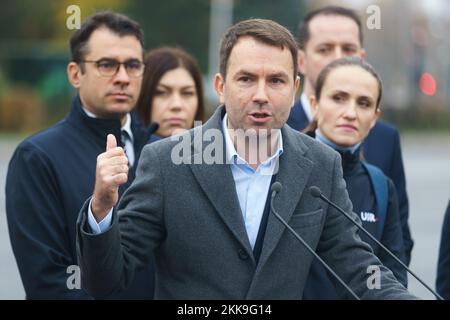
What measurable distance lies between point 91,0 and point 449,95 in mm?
28679

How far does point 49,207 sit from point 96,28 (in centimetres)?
122

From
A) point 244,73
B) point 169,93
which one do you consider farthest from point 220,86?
point 169,93

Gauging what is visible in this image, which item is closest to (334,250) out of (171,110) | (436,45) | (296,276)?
(296,276)

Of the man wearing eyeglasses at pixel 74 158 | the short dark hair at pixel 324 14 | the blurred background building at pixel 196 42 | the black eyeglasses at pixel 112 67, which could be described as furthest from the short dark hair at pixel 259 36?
the blurred background building at pixel 196 42

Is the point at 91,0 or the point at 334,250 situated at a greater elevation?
the point at 91,0

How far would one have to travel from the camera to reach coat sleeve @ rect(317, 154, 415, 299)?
13.2 ft

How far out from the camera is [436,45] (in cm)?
5691

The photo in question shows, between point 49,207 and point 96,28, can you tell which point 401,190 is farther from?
point 49,207

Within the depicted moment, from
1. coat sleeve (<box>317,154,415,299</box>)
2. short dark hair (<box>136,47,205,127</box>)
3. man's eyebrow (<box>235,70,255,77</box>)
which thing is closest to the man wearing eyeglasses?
short dark hair (<box>136,47,205,127</box>)

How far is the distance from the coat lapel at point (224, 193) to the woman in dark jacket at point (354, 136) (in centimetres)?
128

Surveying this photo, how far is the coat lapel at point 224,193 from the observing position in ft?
12.9

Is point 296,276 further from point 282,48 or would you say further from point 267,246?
point 282,48

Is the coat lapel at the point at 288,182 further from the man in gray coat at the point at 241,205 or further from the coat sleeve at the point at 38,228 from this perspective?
the coat sleeve at the point at 38,228

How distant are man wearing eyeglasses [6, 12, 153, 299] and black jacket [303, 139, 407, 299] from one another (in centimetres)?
89
